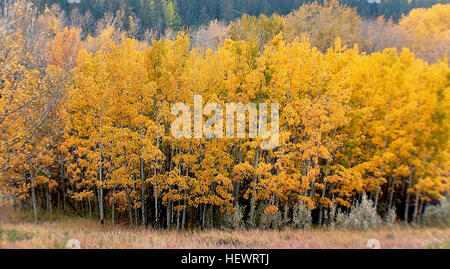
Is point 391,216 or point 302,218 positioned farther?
point 302,218

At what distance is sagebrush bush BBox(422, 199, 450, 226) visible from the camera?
9336 mm

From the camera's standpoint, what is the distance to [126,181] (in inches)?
577

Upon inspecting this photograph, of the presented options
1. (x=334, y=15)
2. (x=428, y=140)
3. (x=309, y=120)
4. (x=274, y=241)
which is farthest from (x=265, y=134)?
(x=334, y=15)

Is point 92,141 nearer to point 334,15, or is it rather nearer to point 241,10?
point 334,15

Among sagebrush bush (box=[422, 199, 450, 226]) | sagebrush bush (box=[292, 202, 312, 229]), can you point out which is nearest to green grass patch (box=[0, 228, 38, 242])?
sagebrush bush (box=[292, 202, 312, 229])

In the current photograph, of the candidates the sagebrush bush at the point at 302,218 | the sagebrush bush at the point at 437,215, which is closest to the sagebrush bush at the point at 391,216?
the sagebrush bush at the point at 437,215

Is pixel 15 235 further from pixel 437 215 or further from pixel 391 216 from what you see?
pixel 437 215

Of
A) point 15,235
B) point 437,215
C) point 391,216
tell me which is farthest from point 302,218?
point 15,235

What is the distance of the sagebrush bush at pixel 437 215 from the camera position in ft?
30.6

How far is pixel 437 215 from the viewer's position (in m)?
9.61

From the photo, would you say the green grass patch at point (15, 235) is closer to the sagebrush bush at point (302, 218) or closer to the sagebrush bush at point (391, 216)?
the sagebrush bush at point (302, 218)
